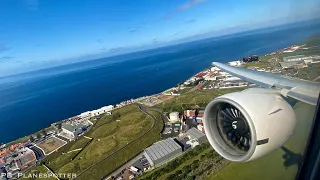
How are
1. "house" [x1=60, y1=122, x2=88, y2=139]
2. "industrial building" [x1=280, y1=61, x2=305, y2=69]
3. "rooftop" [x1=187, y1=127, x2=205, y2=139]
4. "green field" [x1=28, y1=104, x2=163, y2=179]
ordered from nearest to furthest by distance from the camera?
"industrial building" [x1=280, y1=61, x2=305, y2=69]
"green field" [x1=28, y1=104, x2=163, y2=179]
"rooftop" [x1=187, y1=127, x2=205, y2=139]
"house" [x1=60, y1=122, x2=88, y2=139]

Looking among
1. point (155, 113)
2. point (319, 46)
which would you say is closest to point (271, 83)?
point (319, 46)

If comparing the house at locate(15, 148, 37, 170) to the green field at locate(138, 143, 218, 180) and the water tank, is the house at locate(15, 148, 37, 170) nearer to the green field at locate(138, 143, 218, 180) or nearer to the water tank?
the green field at locate(138, 143, 218, 180)

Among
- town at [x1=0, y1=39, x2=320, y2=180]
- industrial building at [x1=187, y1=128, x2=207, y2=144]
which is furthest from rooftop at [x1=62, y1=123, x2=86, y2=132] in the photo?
industrial building at [x1=187, y1=128, x2=207, y2=144]

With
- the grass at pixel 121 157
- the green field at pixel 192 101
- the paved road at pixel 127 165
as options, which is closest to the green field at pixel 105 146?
the grass at pixel 121 157

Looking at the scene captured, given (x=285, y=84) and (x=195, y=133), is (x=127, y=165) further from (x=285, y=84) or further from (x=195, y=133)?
(x=285, y=84)

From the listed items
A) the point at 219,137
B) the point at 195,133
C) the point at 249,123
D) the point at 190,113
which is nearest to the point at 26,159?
the point at 195,133

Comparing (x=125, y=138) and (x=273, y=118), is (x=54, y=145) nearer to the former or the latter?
(x=125, y=138)
